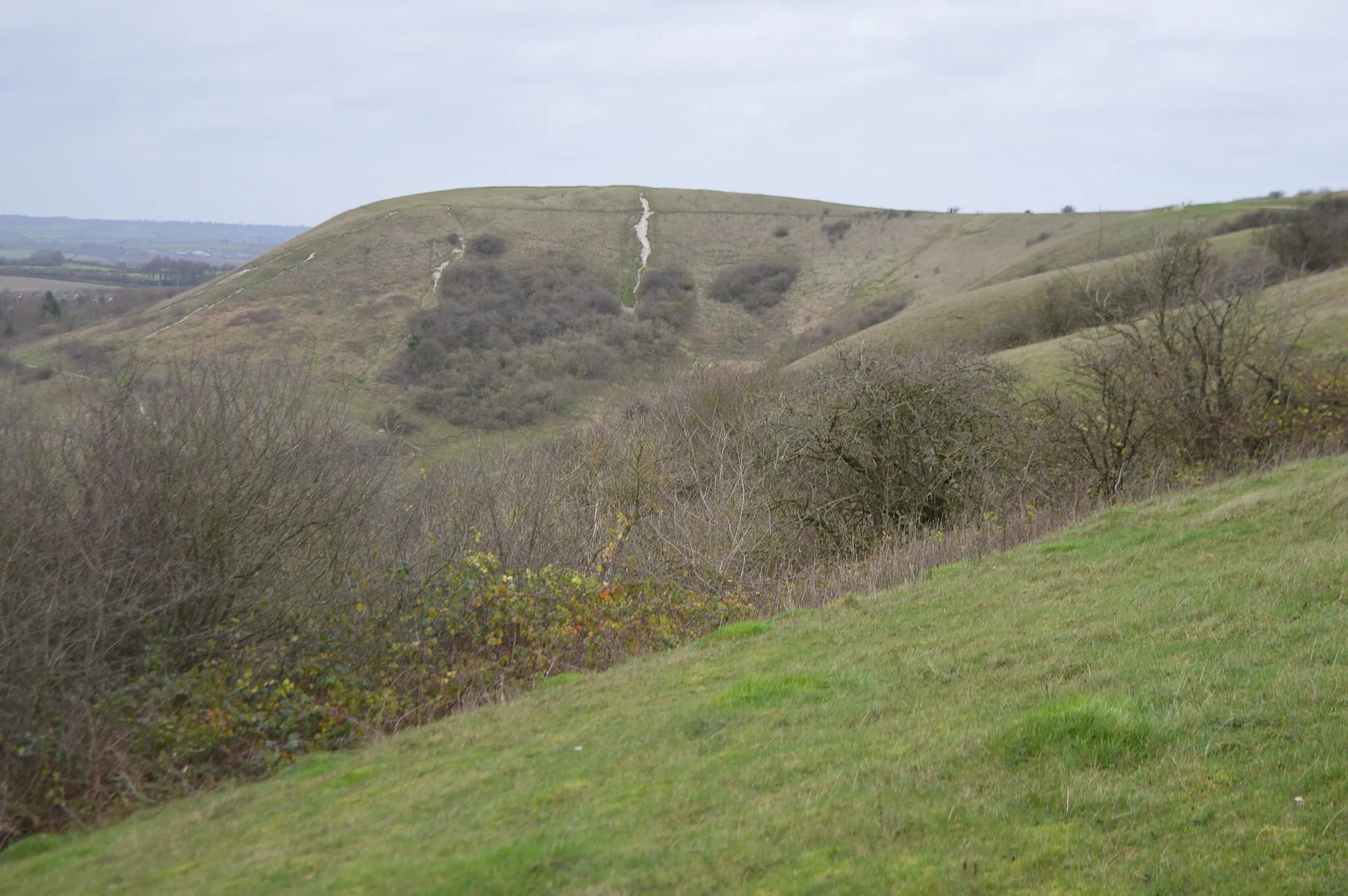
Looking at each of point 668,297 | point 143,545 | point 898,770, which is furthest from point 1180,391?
point 668,297

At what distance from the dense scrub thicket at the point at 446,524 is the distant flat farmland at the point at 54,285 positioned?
45646 millimetres

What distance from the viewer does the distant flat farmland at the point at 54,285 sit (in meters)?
55.1

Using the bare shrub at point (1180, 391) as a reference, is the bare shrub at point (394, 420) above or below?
below

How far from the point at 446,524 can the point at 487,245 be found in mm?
64761

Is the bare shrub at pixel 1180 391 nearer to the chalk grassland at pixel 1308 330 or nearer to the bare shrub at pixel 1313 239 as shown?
the chalk grassland at pixel 1308 330

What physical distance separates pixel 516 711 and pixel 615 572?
6174 millimetres

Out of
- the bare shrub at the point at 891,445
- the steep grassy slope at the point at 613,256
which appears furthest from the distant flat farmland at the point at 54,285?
the bare shrub at the point at 891,445

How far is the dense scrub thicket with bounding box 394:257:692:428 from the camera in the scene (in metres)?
54.4

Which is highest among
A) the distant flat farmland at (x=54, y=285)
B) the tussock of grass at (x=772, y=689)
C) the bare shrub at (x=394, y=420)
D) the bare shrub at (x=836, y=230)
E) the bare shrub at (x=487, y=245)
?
the bare shrub at (x=836, y=230)

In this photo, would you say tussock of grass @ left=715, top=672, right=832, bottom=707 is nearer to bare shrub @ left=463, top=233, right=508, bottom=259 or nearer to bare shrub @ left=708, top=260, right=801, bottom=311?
bare shrub @ left=708, top=260, right=801, bottom=311

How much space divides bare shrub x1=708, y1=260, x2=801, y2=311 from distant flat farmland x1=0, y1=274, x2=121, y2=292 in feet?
137

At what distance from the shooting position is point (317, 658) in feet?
34.5

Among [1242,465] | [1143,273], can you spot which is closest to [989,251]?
[1143,273]

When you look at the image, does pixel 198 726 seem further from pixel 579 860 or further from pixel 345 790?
pixel 579 860
